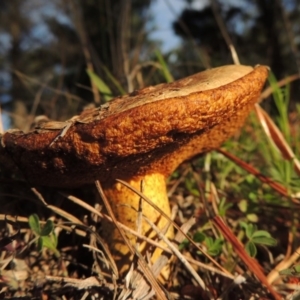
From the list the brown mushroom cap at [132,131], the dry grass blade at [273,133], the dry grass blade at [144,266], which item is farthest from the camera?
the dry grass blade at [273,133]

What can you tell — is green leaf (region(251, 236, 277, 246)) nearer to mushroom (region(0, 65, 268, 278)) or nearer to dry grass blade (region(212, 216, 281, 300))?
dry grass blade (region(212, 216, 281, 300))

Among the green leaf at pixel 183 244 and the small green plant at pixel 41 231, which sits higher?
the small green plant at pixel 41 231

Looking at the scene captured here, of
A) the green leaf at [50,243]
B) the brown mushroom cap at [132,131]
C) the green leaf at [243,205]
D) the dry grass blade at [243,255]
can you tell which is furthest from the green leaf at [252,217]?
the green leaf at [50,243]

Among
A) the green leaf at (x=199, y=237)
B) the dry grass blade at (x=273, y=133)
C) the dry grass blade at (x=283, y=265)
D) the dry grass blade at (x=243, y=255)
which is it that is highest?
the dry grass blade at (x=273, y=133)

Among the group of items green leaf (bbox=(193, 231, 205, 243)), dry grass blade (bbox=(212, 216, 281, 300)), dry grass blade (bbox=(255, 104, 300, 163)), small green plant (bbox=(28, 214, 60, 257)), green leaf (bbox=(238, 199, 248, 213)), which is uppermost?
small green plant (bbox=(28, 214, 60, 257))

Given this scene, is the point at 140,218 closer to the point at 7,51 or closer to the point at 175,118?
the point at 175,118

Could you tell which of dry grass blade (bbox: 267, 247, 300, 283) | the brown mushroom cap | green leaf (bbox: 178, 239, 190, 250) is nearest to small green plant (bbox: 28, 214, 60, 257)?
the brown mushroom cap

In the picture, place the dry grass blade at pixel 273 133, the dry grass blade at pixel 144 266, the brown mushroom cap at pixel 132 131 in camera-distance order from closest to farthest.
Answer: the brown mushroom cap at pixel 132 131, the dry grass blade at pixel 144 266, the dry grass blade at pixel 273 133

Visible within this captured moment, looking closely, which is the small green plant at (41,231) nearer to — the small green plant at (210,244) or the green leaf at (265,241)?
the small green plant at (210,244)
